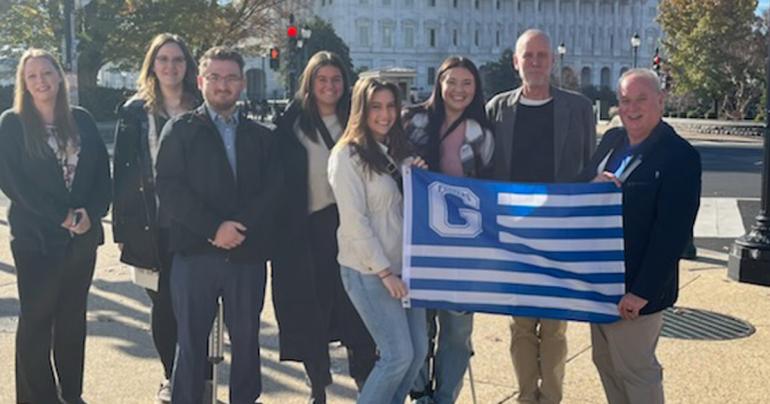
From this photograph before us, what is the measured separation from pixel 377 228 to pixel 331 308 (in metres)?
0.89

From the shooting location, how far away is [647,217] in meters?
3.90

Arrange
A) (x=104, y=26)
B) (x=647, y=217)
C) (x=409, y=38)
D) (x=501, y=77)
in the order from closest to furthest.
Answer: (x=647, y=217) → (x=104, y=26) → (x=501, y=77) → (x=409, y=38)

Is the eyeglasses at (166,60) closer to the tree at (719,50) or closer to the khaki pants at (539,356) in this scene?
the khaki pants at (539,356)

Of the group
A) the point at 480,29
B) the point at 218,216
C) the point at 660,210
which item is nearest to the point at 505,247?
the point at 660,210

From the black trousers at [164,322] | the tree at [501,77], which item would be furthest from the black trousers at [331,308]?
the tree at [501,77]

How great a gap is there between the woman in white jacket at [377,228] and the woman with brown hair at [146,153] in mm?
1380

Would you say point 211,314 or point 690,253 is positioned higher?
point 211,314

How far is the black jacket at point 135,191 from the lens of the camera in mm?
4840

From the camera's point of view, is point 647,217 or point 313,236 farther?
point 313,236

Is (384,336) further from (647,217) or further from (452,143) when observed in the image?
(647,217)

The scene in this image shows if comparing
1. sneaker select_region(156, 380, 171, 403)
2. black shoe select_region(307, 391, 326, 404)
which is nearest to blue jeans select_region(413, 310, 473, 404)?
black shoe select_region(307, 391, 326, 404)

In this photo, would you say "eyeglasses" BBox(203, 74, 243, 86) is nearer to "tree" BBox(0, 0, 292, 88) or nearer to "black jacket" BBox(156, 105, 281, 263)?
"black jacket" BBox(156, 105, 281, 263)

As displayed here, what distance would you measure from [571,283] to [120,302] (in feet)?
15.4

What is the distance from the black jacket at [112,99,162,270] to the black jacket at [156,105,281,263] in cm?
61
